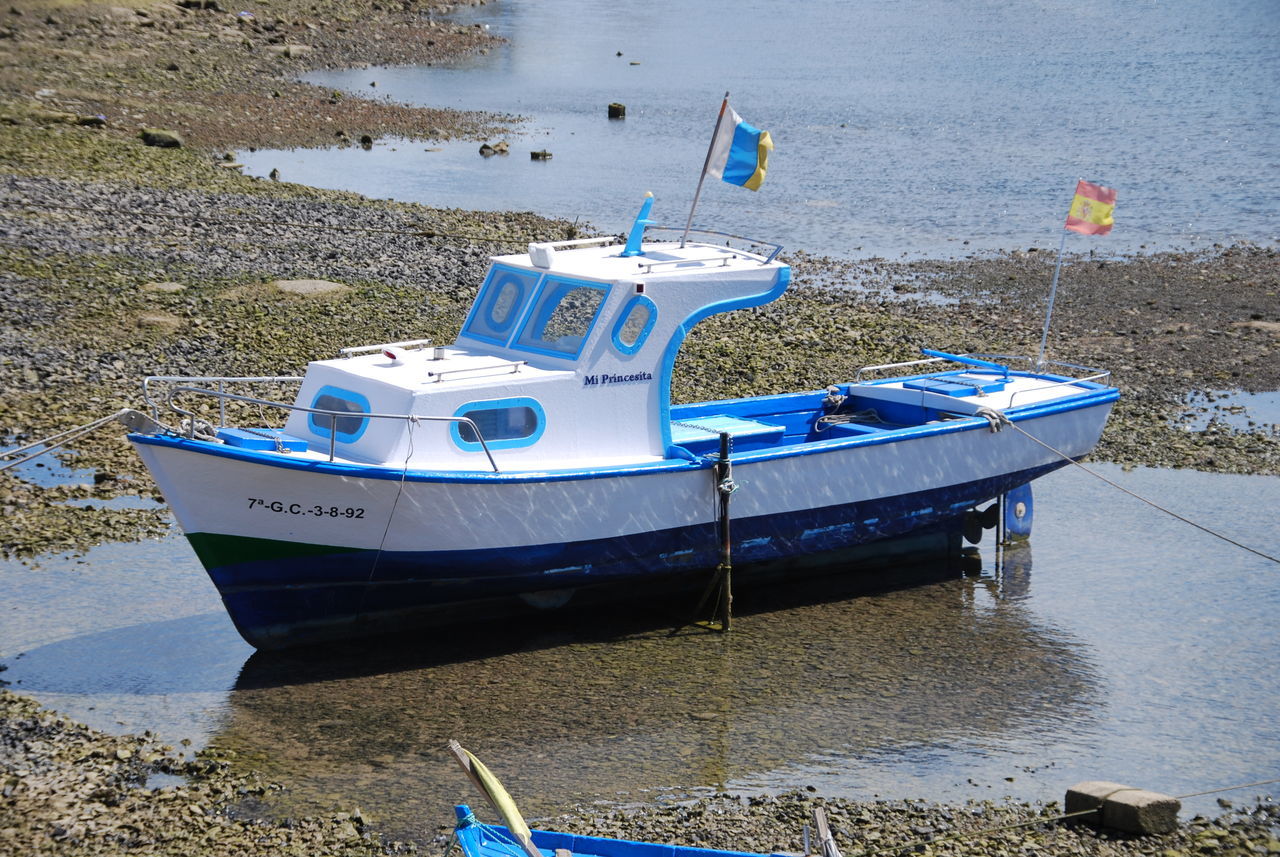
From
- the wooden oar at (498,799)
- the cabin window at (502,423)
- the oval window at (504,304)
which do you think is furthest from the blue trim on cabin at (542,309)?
the wooden oar at (498,799)

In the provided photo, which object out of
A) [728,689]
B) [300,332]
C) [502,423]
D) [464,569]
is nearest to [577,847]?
[728,689]

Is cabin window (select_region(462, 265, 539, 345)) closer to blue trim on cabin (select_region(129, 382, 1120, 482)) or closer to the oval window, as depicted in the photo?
the oval window

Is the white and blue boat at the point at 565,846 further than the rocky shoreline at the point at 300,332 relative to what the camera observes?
No

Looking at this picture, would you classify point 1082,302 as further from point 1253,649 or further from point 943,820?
point 943,820

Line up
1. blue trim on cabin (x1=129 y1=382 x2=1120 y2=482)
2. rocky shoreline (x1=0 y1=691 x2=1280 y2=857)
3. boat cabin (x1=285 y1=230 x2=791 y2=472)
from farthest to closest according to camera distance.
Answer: boat cabin (x1=285 y1=230 x2=791 y2=472), blue trim on cabin (x1=129 y1=382 x2=1120 y2=482), rocky shoreline (x1=0 y1=691 x2=1280 y2=857)

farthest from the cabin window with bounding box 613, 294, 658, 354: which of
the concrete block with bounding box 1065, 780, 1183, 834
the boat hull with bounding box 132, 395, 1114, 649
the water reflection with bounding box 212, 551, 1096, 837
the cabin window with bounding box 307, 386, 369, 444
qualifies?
the concrete block with bounding box 1065, 780, 1183, 834

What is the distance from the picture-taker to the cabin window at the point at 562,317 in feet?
44.0

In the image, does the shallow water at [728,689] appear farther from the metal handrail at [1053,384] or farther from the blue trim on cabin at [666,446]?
the metal handrail at [1053,384]

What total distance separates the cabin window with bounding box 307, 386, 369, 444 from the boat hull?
0.87 meters

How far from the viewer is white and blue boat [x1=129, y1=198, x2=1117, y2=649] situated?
1209 cm

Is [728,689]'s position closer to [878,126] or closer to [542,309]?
[542,309]

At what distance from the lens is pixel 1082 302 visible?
85.6ft

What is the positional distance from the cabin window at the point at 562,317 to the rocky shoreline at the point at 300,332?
4672 mm

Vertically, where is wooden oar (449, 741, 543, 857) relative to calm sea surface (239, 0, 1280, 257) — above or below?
below
